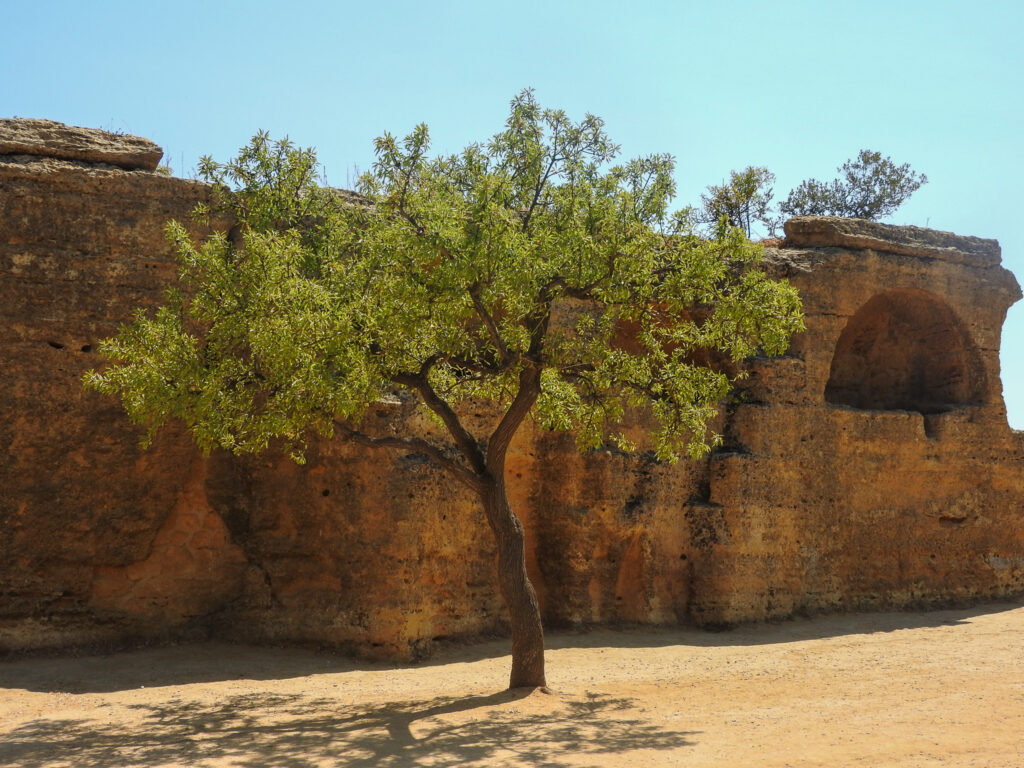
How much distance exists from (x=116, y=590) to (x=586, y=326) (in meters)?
6.02

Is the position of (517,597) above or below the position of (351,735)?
above

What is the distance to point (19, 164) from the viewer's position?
34.6 ft

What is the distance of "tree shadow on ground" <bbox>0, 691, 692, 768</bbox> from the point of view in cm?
706

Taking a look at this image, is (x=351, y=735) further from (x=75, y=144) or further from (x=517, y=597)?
(x=75, y=144)

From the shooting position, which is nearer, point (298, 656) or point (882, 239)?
point (298, 656)

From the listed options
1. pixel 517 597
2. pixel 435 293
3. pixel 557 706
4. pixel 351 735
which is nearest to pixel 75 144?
pixel 435 293

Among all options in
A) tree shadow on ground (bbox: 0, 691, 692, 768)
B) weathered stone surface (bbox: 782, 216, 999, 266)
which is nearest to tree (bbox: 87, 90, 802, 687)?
tree shadow on ground (bbox: 0, 691, 692, 768)

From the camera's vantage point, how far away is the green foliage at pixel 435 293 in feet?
26.6

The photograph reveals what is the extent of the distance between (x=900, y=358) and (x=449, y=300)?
418 inches

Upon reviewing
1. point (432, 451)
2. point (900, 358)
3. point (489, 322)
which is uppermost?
point (900, 358)

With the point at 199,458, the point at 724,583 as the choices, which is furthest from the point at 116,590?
the point at 724,583

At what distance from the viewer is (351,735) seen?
779 cm

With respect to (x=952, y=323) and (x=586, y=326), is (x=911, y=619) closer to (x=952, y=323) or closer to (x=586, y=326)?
(x=952, y=323)

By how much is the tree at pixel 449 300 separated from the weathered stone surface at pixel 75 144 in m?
2.05
